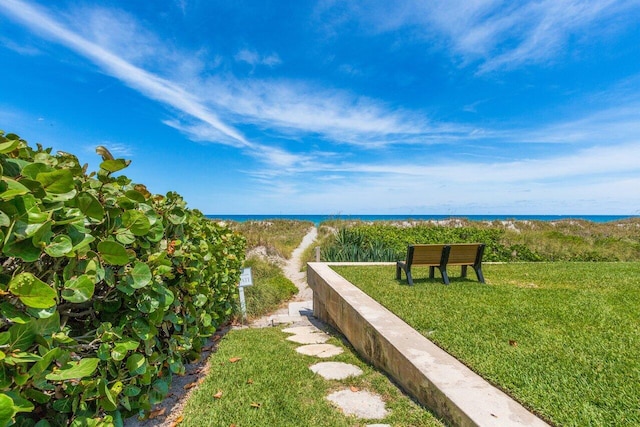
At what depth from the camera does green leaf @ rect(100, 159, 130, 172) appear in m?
1.61

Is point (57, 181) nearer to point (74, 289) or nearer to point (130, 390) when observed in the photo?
point (74, 289)

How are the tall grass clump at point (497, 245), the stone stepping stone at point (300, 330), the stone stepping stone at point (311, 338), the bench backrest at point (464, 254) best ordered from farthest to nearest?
the tall grass clump at point (497, 245), the bench backrest at point (464, 254), the stone stepping stone at point (300, 330), the stone stepping stone at point (311, 338)

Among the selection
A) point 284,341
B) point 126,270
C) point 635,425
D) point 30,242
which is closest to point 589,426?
point 635,425

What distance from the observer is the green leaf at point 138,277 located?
175cm

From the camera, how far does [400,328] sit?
3697 mm

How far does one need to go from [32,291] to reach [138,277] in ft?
2.17

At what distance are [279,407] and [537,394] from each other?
1.90 meters

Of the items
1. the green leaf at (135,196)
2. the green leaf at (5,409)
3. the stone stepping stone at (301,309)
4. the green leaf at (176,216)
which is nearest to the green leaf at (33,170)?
the green leaf at (135,196)

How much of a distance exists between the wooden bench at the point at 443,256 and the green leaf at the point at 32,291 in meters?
5.57

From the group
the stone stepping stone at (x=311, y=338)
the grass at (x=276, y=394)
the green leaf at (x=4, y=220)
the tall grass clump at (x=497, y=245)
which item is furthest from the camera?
the tall grass clump at (x=497, y=245)

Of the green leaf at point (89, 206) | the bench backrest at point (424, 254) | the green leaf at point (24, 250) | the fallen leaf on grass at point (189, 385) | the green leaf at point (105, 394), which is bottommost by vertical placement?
the fallen leaf on grass at point (189, 385)

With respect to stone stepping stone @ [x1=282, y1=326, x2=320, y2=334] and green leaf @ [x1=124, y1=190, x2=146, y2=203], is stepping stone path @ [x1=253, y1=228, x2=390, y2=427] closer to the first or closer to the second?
stone stepping stone @ [x1=282, y1=326, x2=320, y2=334]

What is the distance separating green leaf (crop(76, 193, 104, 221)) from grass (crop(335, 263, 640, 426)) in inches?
109

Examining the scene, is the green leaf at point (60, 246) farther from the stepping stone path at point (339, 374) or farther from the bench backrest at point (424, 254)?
the bench backrest at point (424, 254)
